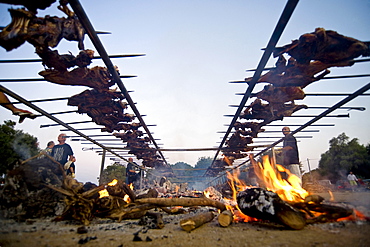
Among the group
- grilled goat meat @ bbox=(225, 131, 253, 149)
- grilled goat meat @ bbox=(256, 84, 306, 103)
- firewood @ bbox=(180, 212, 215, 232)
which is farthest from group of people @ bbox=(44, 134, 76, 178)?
grilled goat meat @ bbox=(256, 84, 306, 103)

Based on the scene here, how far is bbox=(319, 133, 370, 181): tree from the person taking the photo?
109 feet

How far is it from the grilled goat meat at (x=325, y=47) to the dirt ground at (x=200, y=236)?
2901mm

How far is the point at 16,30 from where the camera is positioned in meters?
2.85

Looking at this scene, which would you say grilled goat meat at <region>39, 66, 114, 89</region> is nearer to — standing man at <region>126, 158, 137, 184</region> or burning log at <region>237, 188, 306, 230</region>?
burning log at <region>237, 188, 306, 230</region>

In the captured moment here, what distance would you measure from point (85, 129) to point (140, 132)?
7.15 ft

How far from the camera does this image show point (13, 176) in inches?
147

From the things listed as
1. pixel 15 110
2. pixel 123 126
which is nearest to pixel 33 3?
pixel 15 110

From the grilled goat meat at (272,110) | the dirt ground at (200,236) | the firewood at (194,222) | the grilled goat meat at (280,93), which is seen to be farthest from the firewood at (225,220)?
the grilled goat meat at (272,110)

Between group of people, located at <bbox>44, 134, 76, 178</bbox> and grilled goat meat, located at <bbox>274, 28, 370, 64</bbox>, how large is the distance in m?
8.03

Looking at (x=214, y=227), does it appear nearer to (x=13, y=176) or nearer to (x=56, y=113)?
(x=13, y=176)

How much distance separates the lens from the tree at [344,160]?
3312cm

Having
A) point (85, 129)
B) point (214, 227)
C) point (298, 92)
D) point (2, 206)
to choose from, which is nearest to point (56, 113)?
point (85, 129)

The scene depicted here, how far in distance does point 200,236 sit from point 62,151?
6.83m

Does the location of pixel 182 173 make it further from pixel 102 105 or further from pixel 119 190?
pixel 119 190
